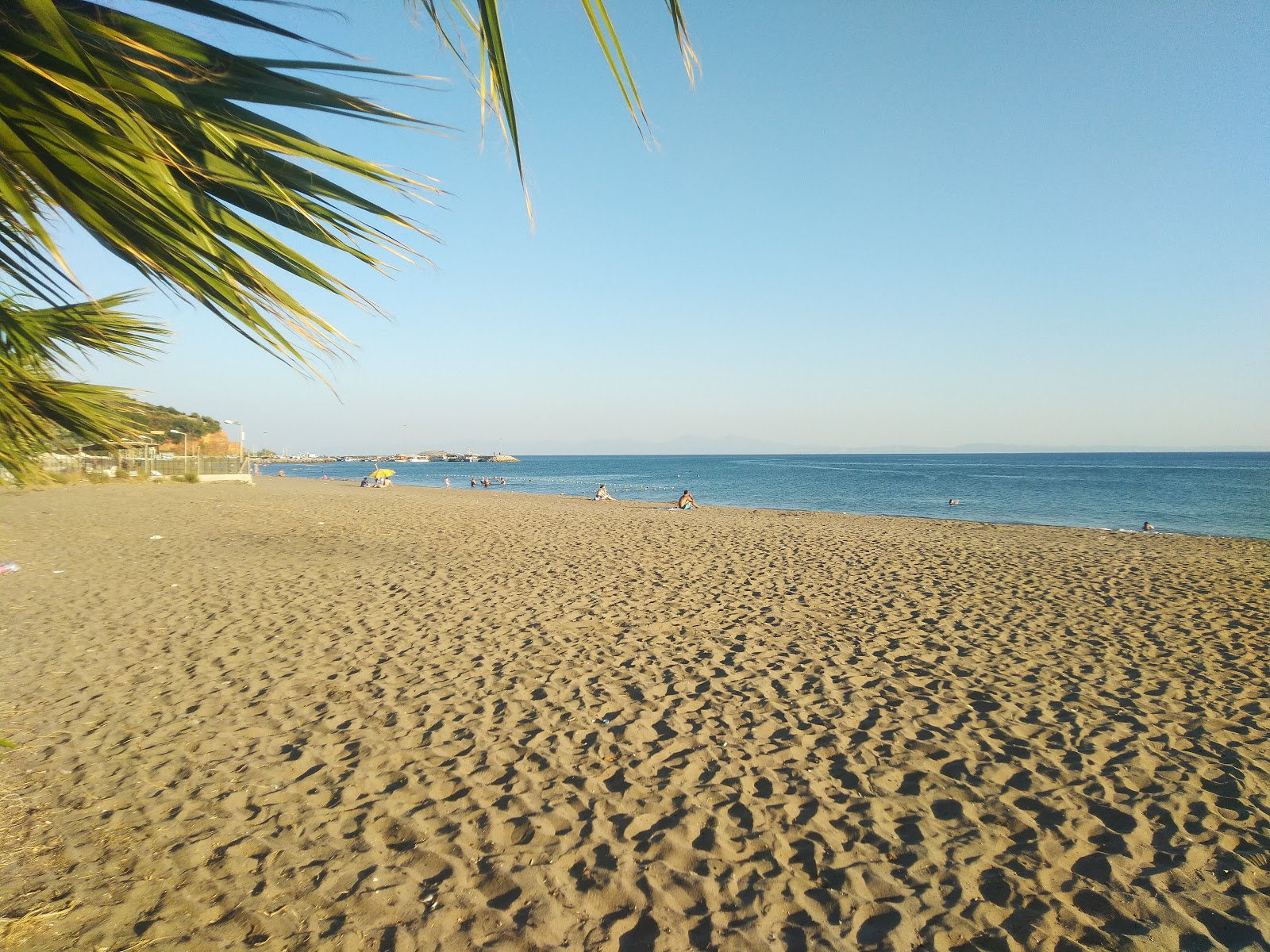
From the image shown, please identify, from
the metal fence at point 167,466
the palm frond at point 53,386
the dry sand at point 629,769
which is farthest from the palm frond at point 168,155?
the metal fence at point 167,466

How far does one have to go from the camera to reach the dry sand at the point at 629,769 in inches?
110

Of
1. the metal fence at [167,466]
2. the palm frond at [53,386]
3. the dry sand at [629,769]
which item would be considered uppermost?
the palm frond at [53,386]

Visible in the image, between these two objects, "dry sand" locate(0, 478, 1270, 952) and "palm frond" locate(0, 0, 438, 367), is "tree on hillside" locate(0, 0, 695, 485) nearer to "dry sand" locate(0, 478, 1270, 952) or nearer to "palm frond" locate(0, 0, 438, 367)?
"palm frond" locate(0, 0, 438, 367)

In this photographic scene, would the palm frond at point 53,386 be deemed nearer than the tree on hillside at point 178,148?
No

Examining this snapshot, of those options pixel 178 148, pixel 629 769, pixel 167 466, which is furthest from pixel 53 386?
pixel 167 466

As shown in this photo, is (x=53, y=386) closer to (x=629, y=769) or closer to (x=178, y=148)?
(x=178, y=148)

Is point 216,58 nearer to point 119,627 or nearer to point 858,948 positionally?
point 858,948

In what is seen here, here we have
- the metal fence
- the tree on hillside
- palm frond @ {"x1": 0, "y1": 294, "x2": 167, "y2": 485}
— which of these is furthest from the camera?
the metal fence

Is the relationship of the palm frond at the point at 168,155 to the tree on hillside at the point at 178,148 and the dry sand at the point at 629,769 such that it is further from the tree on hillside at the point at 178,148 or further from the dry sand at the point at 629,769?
the dry sand at the point at 629,769

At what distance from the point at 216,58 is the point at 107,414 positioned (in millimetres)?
2257

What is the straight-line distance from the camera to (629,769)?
3941mm

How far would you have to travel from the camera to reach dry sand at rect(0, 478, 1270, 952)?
110 inches

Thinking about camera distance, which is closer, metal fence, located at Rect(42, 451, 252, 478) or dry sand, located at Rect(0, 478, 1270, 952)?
dry sand, located at Rect(0, 478, 1270, 952)

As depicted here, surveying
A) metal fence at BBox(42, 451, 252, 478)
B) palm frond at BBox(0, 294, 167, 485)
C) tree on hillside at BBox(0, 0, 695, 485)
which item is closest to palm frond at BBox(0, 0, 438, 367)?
tree on hillside at BBox(0, 0, 695, 485)
